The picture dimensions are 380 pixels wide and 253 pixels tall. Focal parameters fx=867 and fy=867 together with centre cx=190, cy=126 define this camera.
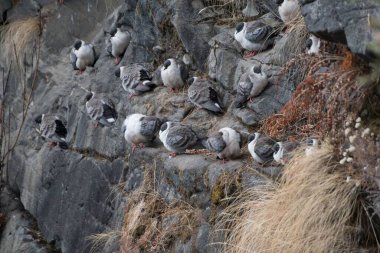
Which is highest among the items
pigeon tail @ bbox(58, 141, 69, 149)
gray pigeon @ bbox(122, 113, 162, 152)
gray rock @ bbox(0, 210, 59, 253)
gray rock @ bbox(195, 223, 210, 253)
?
gray pigeon @ bbox(122, 113, 162, 152)

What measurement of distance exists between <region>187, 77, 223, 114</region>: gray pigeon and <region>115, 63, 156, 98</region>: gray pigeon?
44.7 inches

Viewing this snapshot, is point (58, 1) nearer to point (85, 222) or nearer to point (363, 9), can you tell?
point (85, 222)

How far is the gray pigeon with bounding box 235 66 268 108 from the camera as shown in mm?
9109

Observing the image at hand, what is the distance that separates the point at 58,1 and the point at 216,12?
12.6 ft

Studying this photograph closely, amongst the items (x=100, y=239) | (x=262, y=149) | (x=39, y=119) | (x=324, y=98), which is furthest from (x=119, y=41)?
(x=324, y=98)

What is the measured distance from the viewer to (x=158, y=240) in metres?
8.70

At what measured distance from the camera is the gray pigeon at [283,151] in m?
7.53

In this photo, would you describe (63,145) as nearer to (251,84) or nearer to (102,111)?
(102,111)

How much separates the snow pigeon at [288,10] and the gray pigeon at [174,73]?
1.45 m

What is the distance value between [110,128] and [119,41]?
1.48 meters

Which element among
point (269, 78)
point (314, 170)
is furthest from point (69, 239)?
point (314, 170)

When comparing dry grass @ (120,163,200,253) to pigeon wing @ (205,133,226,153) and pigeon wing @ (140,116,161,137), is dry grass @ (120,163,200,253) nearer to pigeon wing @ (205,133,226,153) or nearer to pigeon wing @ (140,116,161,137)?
pigeon wing @ (140,116,161,137)

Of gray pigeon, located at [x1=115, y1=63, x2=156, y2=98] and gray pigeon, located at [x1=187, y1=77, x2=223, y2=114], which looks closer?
gray pigeon, located at [x1=187, y1=77, x2=223, y2=114]

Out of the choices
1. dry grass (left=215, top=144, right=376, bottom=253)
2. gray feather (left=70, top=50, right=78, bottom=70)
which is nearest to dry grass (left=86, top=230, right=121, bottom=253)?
dry grass (left=215, top=144, right=376, bottom=253)
